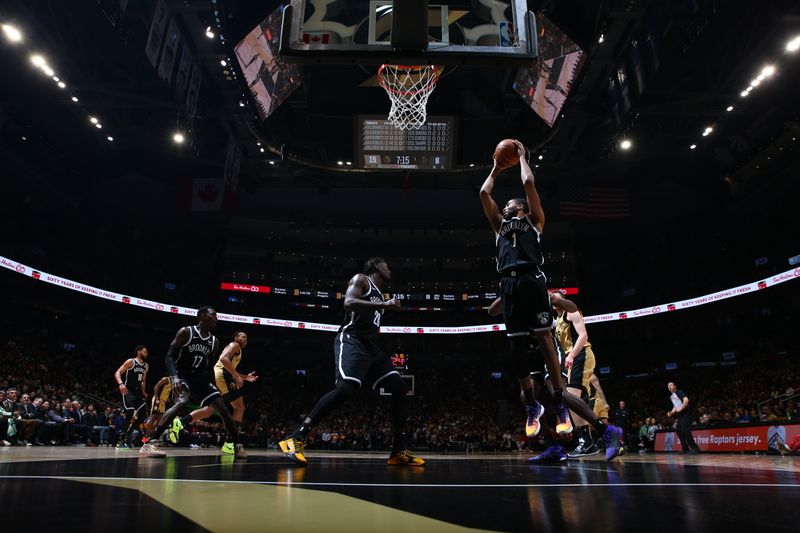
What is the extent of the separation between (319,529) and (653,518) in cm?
105

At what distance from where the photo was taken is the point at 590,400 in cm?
820

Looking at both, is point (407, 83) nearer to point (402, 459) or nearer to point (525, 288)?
point (525, 288)

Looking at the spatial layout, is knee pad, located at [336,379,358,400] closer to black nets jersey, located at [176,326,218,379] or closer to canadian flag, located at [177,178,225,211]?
black nets jersey, located at [176,326,218,379]

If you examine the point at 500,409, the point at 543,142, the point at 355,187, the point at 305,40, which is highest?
the point at 355,187

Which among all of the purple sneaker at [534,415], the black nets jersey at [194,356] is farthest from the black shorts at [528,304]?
the black nets jersey at [194,356]

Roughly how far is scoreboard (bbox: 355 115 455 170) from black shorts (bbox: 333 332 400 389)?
10410 mm

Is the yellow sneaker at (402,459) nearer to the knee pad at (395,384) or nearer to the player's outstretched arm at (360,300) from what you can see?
the knee pad at (395,384)

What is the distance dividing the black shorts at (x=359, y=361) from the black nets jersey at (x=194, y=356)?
223cm

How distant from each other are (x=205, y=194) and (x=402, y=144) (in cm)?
1167

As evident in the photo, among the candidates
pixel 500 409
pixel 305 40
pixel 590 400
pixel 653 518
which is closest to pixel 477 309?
pixel 500 409

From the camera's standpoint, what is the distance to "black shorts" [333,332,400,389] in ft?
14.9

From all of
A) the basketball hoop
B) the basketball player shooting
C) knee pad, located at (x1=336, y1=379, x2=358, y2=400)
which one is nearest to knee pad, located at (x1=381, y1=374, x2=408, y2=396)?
knee pad, located at (x1=336, y1=379, x2=358, y2=400)

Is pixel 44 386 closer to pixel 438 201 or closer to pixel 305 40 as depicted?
pixel 305 40

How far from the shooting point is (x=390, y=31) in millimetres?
6141
